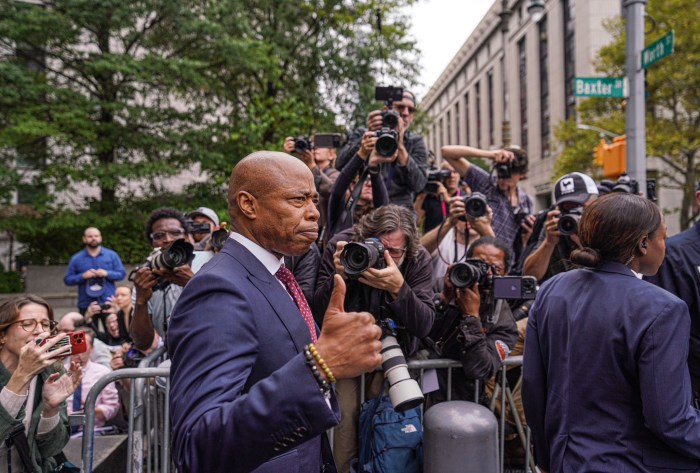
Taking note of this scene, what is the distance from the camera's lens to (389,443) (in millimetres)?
3094

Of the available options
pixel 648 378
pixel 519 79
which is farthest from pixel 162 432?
pixel 519 79

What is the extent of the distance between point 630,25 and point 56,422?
8.19 metres

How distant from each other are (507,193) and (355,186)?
166 centimetres

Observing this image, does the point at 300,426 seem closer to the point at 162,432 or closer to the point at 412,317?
the point at 412,317

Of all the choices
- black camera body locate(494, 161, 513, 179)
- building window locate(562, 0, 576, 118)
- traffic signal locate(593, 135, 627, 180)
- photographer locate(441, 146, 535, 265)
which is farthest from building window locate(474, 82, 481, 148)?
black camera body locate(494, 161, 513, 179)

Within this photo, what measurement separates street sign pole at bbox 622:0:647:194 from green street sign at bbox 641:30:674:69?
0.16 metres

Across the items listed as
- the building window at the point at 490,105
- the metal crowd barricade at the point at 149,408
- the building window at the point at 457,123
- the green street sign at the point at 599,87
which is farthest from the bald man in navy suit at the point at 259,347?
the building window at the point at 457,123

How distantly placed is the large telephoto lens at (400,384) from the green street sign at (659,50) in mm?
7042

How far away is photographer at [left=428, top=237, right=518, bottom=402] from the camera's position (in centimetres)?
329

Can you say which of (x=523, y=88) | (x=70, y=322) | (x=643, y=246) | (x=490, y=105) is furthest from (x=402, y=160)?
(x=490, y=105)

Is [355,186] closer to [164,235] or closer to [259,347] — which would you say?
[164,235]

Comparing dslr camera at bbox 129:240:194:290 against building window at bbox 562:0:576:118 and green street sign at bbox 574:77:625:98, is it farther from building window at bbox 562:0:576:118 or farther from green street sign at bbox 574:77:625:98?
building window at bbox 562:0:576:118

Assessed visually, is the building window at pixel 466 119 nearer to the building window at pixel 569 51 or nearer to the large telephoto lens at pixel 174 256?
the building window at pixel 569 51

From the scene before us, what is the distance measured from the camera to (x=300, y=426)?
135 cm
